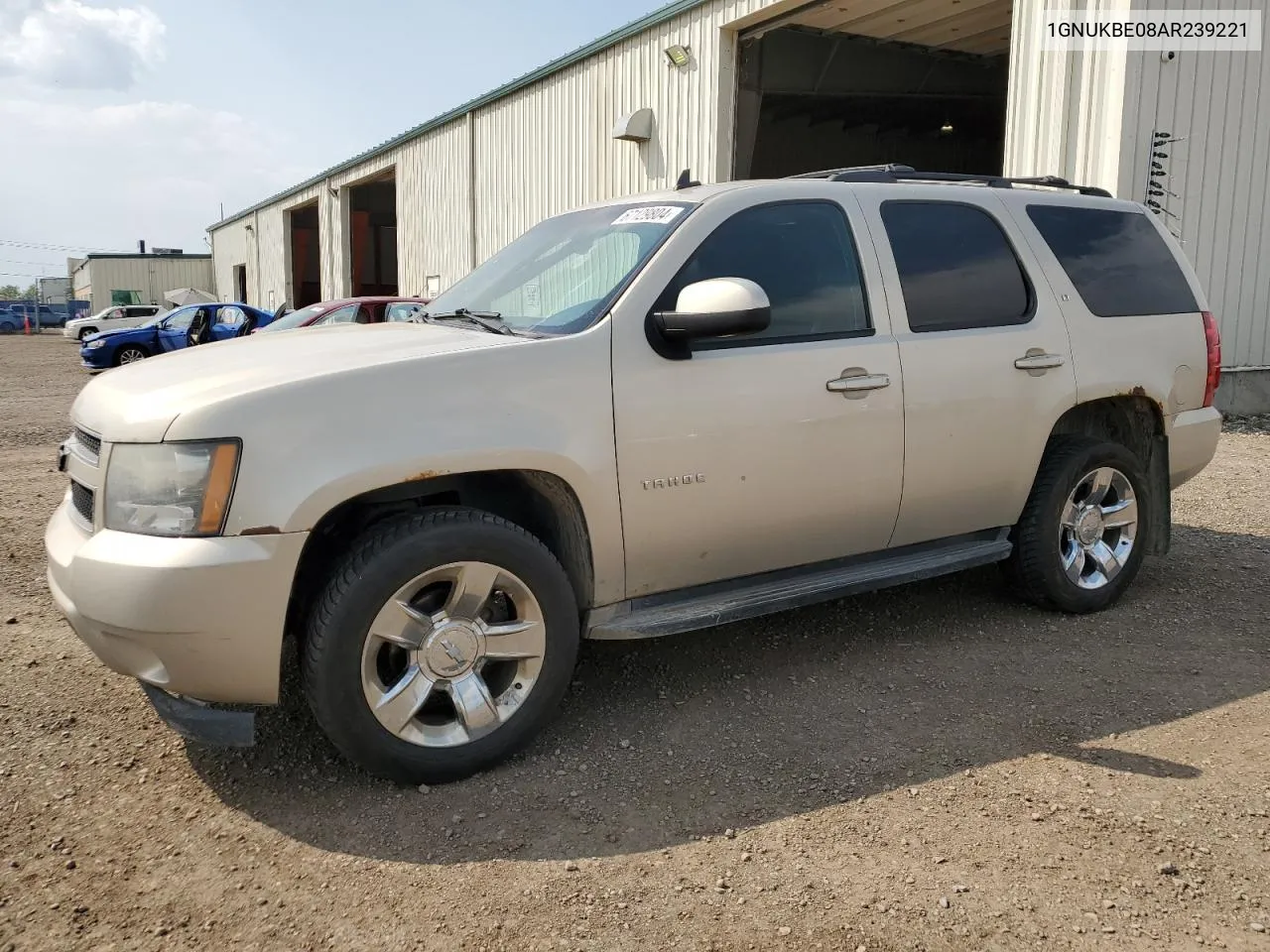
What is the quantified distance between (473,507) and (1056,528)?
8.67 feet

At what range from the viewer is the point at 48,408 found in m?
13.7

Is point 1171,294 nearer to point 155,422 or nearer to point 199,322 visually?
point 155,422

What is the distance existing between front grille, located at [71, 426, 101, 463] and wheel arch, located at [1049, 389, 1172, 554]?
13.2 ft

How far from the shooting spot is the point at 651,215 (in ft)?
12.4

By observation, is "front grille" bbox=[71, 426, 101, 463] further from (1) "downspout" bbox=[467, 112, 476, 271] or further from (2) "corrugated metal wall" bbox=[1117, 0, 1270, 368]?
(1) "downspout" bbox=[467, 112, 476, 271]

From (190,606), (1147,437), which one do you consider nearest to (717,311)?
(190,606)

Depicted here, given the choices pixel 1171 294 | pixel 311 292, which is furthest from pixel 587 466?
pixel 311 292

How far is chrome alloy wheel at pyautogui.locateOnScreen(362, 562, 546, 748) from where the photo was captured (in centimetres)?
297

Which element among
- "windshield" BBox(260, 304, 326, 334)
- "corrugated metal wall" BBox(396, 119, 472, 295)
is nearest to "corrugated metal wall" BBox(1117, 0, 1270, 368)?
"windshield" BBox(260, 304, 326, 334)

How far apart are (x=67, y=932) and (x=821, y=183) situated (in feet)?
11.2

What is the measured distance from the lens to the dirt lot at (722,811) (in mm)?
2461

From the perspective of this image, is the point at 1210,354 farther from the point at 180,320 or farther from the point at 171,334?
the point at 180,320

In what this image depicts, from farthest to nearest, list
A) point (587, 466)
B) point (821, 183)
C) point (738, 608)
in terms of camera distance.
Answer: point (821, 183) < point (738, 608) < point (587, 466)

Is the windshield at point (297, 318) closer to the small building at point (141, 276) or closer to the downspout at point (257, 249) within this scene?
the downspout at point (257, 249)
